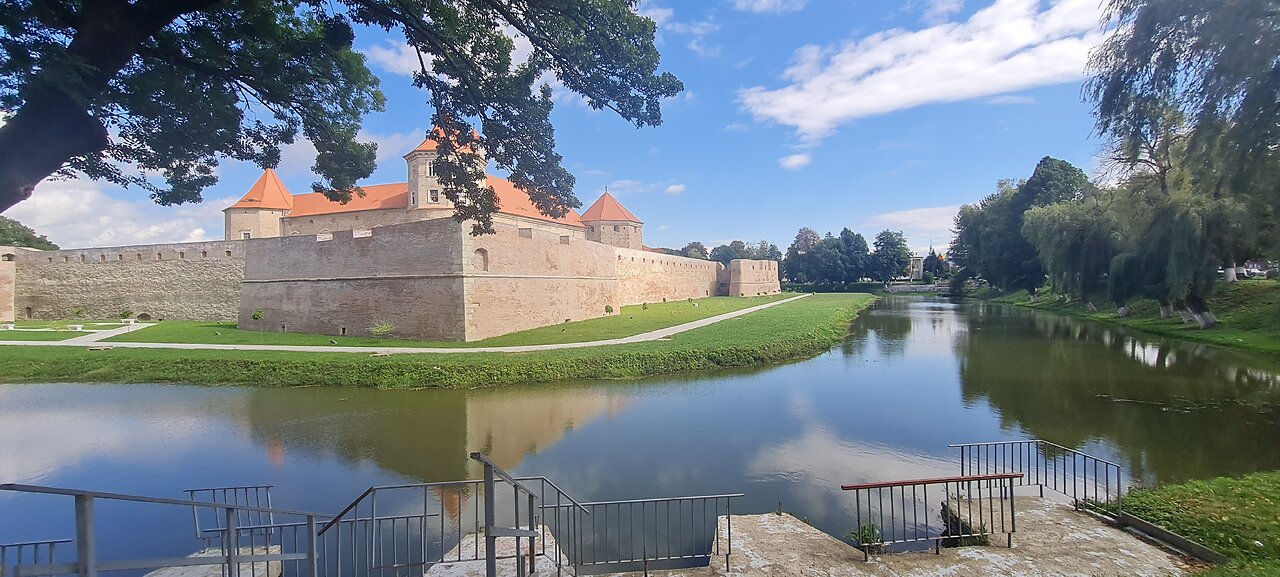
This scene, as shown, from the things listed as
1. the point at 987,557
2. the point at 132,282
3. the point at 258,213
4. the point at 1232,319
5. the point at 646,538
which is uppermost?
the point at 258,213

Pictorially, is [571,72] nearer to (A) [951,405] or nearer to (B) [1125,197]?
(A) [951,405]

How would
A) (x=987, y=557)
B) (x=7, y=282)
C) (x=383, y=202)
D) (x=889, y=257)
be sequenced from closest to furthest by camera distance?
(x=987, y=557), (x=7, y=282), (x=383, y=202), (x=889, y=257)

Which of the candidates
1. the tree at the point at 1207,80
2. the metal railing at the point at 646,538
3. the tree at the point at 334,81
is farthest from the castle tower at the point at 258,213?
the tree at the point at 1207,80

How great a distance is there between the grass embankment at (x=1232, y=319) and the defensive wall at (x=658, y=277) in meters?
23.1

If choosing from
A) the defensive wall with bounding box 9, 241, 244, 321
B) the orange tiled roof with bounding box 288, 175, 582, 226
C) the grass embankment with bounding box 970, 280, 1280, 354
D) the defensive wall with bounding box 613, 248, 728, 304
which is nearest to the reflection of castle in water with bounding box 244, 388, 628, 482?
the grass embankment with bounding box 970, 280, 1280, 354

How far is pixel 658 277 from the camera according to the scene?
129 ft

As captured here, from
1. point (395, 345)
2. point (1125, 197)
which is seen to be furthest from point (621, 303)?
point (1125, 197)

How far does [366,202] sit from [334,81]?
30.3m

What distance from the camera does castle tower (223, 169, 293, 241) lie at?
33.1 m

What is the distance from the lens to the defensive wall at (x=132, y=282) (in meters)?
27.4

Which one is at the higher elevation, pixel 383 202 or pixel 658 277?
pixel 383 202

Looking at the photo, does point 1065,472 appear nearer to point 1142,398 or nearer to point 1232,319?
point 1142,398

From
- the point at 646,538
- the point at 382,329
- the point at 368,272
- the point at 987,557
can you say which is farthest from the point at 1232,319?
the point at 368,272

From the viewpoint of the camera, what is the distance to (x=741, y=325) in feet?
72.5
